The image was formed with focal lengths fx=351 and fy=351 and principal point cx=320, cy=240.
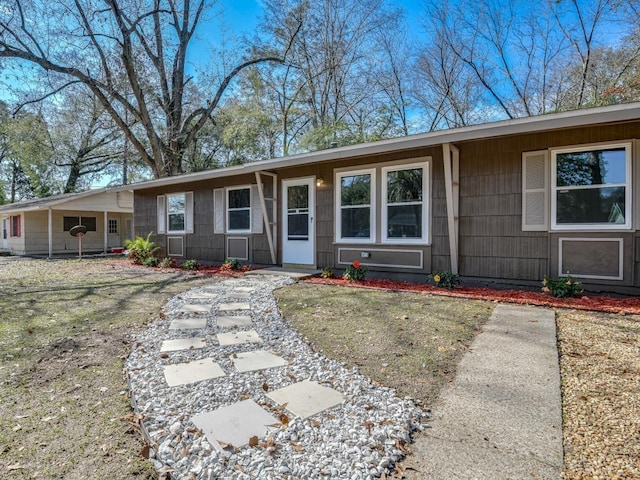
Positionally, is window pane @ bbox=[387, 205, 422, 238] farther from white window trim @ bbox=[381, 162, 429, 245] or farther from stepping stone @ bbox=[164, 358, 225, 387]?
stepping stone @ bbox=[164, 358, 225, 387]

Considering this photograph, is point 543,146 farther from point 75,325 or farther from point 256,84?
point 256,84

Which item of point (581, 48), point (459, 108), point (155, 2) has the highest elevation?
point (155, 2)

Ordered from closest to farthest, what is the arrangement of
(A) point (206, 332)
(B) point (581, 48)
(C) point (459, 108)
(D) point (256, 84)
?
1. (A) point (206, 332)
2. (B) point (581, 48)
3. (C) point (459, 108)
4. (D) point (256, 84)

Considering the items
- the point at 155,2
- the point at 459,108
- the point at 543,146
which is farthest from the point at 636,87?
the point at 155,2

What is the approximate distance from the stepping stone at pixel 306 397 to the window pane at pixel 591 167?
5.15 m

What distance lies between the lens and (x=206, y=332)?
383 centimetres

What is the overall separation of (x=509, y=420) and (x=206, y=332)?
2.96 meters

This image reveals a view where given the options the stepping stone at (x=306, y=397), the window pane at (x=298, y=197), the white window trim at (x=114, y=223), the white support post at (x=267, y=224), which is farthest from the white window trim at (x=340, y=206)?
the white window trim at (x=114, y=223)

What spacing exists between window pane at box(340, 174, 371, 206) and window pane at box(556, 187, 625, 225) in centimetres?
331

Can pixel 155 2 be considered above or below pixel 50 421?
above

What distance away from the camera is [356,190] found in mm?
7445

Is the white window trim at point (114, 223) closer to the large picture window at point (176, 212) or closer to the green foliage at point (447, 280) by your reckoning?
the large picture window at point (176, 212)

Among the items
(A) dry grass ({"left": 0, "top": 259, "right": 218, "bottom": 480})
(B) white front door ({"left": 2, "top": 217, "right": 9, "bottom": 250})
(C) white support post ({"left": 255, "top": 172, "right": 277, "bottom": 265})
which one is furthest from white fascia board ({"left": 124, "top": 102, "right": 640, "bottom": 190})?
(B) white front door ({"left": 2, "top": 217, "right": 9, "bottom": 250})

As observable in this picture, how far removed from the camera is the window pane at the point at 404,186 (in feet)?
22.0
